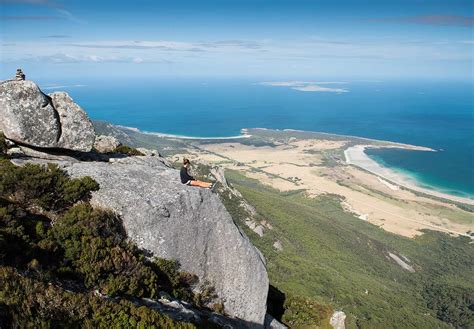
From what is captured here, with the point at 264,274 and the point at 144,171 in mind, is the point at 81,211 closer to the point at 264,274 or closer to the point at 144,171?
the point at 144,171

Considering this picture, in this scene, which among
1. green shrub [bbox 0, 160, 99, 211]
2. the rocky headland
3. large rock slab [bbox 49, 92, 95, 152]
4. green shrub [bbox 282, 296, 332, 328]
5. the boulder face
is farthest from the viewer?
green shrub [bbox 282, 296, 332, 328]

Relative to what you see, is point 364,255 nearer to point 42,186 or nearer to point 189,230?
point 189,230

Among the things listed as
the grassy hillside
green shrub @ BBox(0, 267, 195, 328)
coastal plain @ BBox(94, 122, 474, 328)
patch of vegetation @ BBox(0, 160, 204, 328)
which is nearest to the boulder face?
patch of vegetation @ BBox(0, 160, 204, 328)

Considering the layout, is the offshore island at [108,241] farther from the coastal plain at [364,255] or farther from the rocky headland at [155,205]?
the coastal plain at [364,255]

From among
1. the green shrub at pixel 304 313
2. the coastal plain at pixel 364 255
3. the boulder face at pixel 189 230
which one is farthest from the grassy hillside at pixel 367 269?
the boulder face at pixel 189 230

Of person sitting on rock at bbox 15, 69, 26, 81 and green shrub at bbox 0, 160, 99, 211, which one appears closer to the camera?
green shrub at bbox 0, 160, 99, 211

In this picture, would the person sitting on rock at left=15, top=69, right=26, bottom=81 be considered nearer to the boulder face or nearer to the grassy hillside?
the boulder face

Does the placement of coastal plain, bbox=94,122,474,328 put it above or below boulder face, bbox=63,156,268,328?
below
